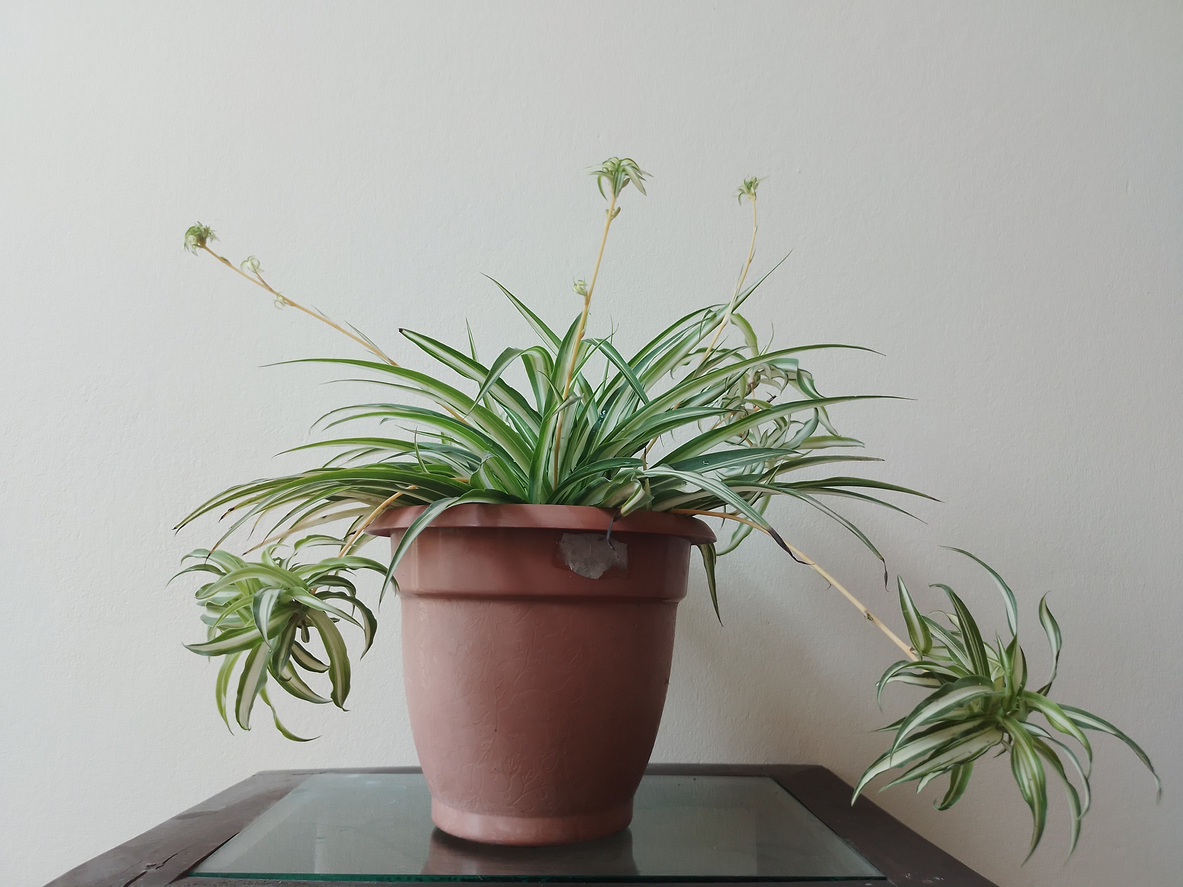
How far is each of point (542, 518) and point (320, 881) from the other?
0.32m

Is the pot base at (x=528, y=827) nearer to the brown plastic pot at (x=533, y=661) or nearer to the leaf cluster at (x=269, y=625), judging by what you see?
the brown plastic pot at (x=533, y=661)

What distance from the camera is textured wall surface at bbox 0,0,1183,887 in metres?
0.99

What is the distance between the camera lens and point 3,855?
0.97m

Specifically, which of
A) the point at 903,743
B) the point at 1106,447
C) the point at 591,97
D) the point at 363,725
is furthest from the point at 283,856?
the point at 1106,447

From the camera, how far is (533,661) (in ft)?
2.09

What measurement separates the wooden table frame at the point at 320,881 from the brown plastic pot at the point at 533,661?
0.08 m

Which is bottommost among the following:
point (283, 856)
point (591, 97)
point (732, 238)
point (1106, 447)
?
point (283, 856)

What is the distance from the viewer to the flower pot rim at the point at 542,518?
62 centimetres

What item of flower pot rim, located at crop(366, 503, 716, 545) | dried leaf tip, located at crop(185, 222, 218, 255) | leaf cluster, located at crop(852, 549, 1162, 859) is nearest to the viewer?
leaf cluster, located at crop(852, 549, 1162, 859)

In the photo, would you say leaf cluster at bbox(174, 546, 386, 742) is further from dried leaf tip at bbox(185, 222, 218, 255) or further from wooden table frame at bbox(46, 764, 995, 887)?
dried leaf tip at bbox(185, 222, 218, 255)

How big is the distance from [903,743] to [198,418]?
91cm

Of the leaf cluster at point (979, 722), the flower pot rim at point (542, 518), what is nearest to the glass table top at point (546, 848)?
the leaf cluster at point (979, 722)

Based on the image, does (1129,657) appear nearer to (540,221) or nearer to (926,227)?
(926,227)

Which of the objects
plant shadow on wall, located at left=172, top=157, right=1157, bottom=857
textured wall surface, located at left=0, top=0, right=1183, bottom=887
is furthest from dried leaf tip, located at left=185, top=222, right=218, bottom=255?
textured wall surface, located at left=0, top=0, right=1183, bottom=887
